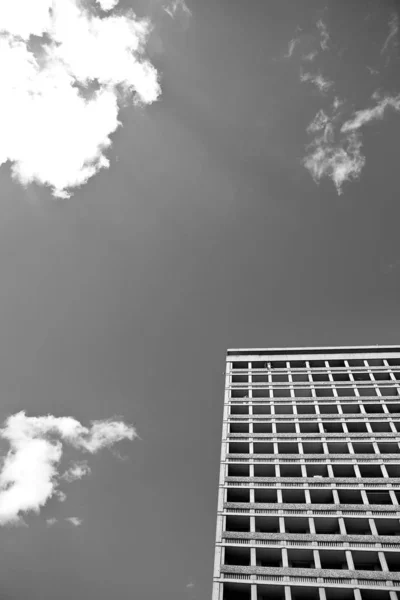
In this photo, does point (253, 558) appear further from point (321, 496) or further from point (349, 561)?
point (321, 496)

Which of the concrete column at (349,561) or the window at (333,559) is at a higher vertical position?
the window at (333,559)

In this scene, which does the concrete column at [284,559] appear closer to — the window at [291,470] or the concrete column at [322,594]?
the concrete column at [322,594]

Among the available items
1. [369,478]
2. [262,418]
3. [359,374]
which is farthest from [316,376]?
[369,478]

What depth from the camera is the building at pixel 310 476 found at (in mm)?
37094

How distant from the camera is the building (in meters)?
37.1

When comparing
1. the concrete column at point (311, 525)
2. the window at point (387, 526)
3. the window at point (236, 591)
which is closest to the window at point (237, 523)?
the concrete column at point (311, 525)

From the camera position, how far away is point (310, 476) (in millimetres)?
46219

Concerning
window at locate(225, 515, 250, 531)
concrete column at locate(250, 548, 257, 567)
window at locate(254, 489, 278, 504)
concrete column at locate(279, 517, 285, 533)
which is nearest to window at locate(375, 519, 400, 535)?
concrete column at locate(279, 517, 285, 533)

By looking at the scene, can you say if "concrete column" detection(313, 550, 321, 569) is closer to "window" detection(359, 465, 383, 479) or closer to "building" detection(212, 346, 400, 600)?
"building" detection(212, 346, 400, 600)

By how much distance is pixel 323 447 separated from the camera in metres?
48.3

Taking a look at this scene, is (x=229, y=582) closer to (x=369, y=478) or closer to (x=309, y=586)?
(x=309, y=586)

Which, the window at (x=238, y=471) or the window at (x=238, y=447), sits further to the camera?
the window at (x=238, y=447)

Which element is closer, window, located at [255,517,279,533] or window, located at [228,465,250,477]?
window, located at [255,517,279,533]

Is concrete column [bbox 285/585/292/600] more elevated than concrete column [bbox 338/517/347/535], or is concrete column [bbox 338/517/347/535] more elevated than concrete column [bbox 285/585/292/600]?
concrete column [bbox 338/517/347/535]
